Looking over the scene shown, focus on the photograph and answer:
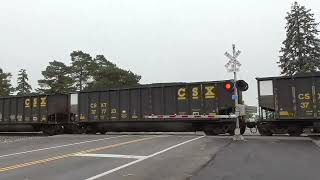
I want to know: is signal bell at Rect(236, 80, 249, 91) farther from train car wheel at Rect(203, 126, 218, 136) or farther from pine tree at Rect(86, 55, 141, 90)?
pine tree at Rect(86, 55, 141, 90)

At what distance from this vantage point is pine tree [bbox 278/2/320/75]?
52906mm

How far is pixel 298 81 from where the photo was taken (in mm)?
25125

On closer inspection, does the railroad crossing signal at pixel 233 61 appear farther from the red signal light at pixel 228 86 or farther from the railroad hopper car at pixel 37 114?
the railroad hopper car at pixel 37 114

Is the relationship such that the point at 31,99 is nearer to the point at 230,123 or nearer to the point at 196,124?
the point at 196,124

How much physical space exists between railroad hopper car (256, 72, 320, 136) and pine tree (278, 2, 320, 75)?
28375mm

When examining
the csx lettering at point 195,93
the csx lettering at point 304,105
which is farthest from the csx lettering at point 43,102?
the csx lettering at point 304,105

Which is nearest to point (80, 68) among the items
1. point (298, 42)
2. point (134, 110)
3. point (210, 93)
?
point (298, 42)

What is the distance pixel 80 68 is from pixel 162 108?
5665 cm

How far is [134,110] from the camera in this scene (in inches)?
1217

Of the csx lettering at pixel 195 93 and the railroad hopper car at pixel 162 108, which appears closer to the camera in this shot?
the railroad hopper car at pixel 162 108

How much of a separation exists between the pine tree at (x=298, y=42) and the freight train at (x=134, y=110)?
90.6 feet

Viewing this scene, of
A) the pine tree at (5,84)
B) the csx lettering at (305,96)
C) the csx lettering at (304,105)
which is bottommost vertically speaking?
the csx lettering at (304,105)

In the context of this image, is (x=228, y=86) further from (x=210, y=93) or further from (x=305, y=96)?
(x=305, y=96)

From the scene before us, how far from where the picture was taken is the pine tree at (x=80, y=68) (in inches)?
3287
